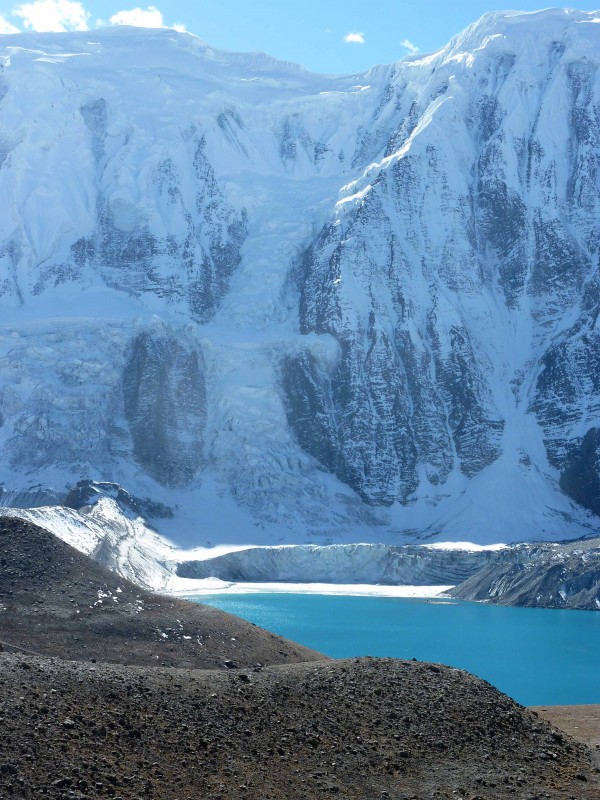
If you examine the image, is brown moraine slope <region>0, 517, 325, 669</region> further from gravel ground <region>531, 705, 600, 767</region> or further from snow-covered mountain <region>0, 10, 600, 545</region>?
snow-covered mountain <region>0, 10, 600, 545</region>

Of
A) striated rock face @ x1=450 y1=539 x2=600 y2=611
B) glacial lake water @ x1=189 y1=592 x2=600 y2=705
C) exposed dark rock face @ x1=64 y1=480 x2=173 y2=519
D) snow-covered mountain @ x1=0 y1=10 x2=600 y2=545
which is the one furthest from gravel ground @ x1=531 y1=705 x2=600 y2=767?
snow-covered mountain @ x1=0 y1=10 x2=600 y2=545

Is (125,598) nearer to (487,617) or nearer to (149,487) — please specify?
(487,617)

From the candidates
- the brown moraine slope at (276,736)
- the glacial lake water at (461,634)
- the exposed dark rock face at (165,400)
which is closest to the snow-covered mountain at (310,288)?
the exposed dark rock face at (165,400)

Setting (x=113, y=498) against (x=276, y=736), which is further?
(x=113, y=498)

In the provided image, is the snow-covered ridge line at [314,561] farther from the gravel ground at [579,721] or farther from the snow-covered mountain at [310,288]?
the gravel ground at [579,721]

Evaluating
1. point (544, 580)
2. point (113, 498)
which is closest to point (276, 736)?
point (544, 580)

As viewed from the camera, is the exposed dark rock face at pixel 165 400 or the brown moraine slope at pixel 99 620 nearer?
the brown moraine slope at pixel 99 620

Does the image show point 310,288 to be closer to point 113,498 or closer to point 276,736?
point 113,498

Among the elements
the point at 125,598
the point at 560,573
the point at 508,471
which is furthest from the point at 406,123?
the point at 125,598
